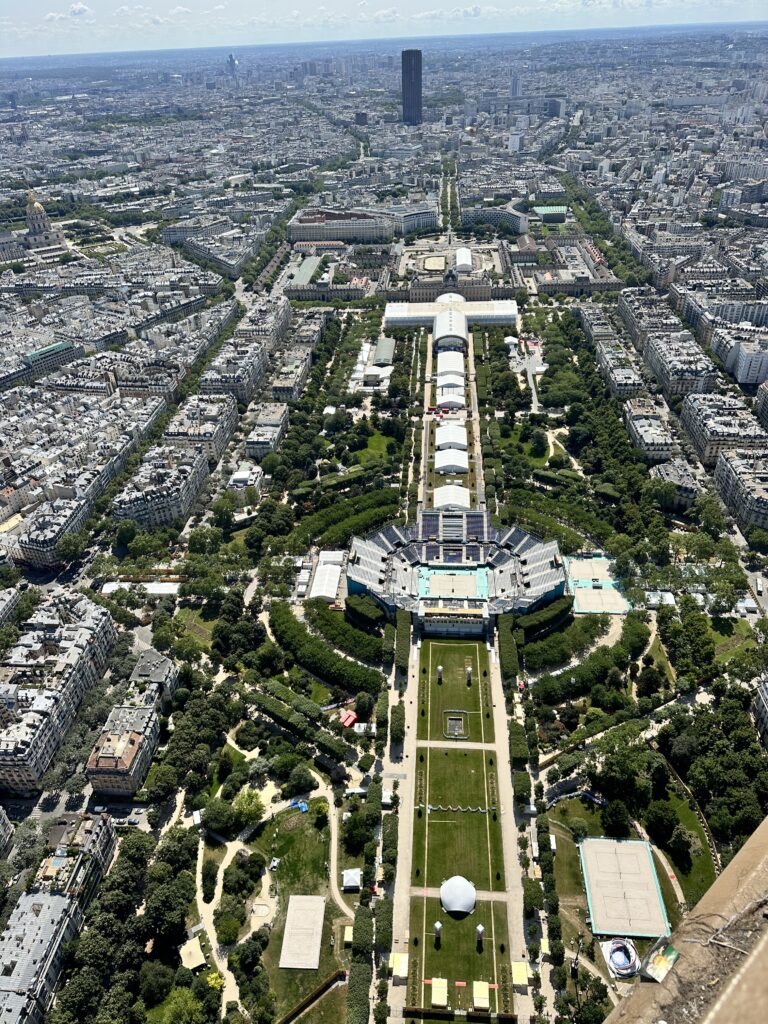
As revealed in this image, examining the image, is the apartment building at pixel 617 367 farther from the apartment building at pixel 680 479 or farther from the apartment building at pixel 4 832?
the apartment building at pixel 4 832

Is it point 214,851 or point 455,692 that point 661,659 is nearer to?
point 455,692

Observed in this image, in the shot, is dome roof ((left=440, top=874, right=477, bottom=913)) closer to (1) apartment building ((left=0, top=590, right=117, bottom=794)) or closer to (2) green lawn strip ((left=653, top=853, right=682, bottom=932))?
(2) green lawn strip ((left=653, top=853, right=682, bottom=932))

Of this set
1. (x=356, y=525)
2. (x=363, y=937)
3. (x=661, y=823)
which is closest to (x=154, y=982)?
(x=363, y=937)

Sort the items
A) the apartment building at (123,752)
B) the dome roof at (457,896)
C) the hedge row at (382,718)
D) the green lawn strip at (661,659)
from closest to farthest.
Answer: the dome roof at (457,896) → the apartment building at (123,752) → the hedge row at (382,718) → the green lawn strip at (661,659)

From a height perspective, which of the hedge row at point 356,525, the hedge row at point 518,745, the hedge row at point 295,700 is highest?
the hedge row at point 356,525

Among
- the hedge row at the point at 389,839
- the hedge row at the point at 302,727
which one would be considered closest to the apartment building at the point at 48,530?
the hedge row at the point at 302,727
